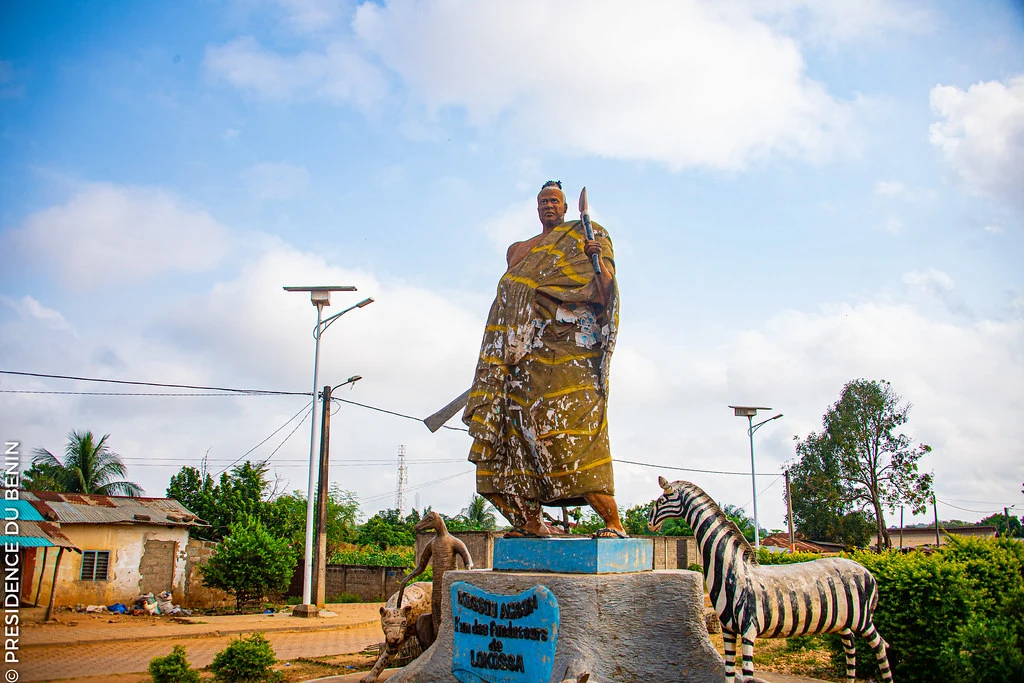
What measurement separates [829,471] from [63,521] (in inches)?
1050

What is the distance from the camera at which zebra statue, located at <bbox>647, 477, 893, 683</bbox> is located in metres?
5.04

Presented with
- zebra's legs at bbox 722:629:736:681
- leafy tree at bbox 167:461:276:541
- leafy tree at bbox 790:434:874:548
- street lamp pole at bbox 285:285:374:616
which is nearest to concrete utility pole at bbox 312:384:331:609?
street lamp pole at bbox 285:285:374:616

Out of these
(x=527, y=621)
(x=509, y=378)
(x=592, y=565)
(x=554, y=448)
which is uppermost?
(x=509, y=378)

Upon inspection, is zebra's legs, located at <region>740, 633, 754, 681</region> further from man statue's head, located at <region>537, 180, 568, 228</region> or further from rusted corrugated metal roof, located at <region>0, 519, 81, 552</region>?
rusted corrugated metal roof, located at <region>0, 519, 81, 552</region>

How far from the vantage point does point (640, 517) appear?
27469mm

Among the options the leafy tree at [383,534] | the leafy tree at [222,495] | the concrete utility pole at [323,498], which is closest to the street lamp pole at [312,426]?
the concrete utility pole at [323,498]

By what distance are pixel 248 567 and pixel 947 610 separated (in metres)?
15.6

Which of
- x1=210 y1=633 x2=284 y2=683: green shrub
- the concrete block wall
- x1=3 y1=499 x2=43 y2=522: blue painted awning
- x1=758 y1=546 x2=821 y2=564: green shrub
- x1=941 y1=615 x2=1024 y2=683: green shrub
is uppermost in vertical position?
x1=3 y1=499 x2=43 y2=522: blue painted awning

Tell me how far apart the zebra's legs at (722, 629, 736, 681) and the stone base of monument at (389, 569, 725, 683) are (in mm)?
63

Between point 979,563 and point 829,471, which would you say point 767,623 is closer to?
point 979,563

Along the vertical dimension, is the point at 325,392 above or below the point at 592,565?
above

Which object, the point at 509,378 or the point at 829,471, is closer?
the point at 509,378

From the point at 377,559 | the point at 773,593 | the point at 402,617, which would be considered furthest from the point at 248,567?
the point at 773,593

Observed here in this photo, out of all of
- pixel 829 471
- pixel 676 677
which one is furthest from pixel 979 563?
pixel 829 471
